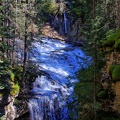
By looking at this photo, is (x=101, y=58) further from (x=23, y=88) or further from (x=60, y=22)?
(x=60, y=22)

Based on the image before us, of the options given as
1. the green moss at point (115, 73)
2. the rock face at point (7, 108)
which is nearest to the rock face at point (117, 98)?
the green moss at point (115, 73)

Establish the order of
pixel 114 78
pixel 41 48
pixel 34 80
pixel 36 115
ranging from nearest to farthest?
pixel 114 78 → pixel 36 115 → pixel 34 80 → pixel 41 48

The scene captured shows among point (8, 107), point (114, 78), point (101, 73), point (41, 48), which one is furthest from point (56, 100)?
point (41, 48)

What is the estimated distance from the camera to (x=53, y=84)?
20.5 metres

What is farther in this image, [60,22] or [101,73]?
[60,22]

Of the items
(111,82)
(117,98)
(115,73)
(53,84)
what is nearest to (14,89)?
(53,84)

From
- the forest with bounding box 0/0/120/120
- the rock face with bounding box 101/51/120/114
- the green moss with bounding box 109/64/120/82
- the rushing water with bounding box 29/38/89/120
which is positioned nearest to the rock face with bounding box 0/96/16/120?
the forest with bounding box 0/0/120/120

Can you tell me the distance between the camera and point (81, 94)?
11.8 meters

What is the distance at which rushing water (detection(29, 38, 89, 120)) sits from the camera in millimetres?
17234

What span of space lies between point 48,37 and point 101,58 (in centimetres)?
2207

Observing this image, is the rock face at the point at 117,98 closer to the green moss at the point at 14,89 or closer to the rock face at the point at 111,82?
the rock face at the point at 111,82

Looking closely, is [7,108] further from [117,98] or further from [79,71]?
[117,98]

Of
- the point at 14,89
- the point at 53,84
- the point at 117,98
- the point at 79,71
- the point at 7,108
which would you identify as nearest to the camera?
the point at 117,98

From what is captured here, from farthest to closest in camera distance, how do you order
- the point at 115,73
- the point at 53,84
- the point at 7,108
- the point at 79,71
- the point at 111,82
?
the point at 53,84
the point at 7,108
the point at 79,71
the point at 111,82
the point at 115,73
